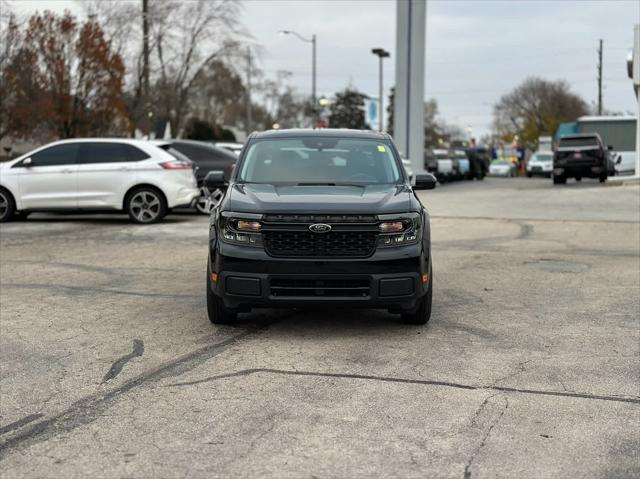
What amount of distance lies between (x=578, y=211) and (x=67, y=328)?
15496 mm

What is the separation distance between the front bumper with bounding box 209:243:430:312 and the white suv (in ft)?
34.4

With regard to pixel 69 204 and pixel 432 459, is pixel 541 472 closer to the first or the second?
pixel 432 459

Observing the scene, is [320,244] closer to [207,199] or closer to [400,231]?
[400,231]

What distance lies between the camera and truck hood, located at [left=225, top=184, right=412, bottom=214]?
6.84 meters

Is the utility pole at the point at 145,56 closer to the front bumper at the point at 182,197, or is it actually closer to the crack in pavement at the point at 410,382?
the front bumper at the point at 182,197

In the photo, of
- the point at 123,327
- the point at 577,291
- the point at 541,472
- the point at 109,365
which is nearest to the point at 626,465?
the point at 541,472

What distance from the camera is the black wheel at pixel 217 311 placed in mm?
7199

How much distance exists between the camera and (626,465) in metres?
4.22

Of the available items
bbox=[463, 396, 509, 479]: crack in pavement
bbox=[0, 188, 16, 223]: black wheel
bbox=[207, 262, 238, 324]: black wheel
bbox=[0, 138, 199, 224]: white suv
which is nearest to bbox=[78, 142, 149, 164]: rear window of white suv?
bbox=[0, 138, 199, 224]: white suv

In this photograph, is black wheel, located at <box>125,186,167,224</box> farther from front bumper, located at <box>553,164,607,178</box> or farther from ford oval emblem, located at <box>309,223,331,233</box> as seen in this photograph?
front bumper, located at <box>553,164,607,178</box>

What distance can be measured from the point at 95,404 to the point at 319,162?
366 centimetres

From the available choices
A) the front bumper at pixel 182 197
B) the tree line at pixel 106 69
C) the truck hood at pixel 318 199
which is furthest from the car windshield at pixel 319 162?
the tree line at pixel 106 69

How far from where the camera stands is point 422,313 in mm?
7281

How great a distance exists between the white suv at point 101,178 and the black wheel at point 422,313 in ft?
34.1
